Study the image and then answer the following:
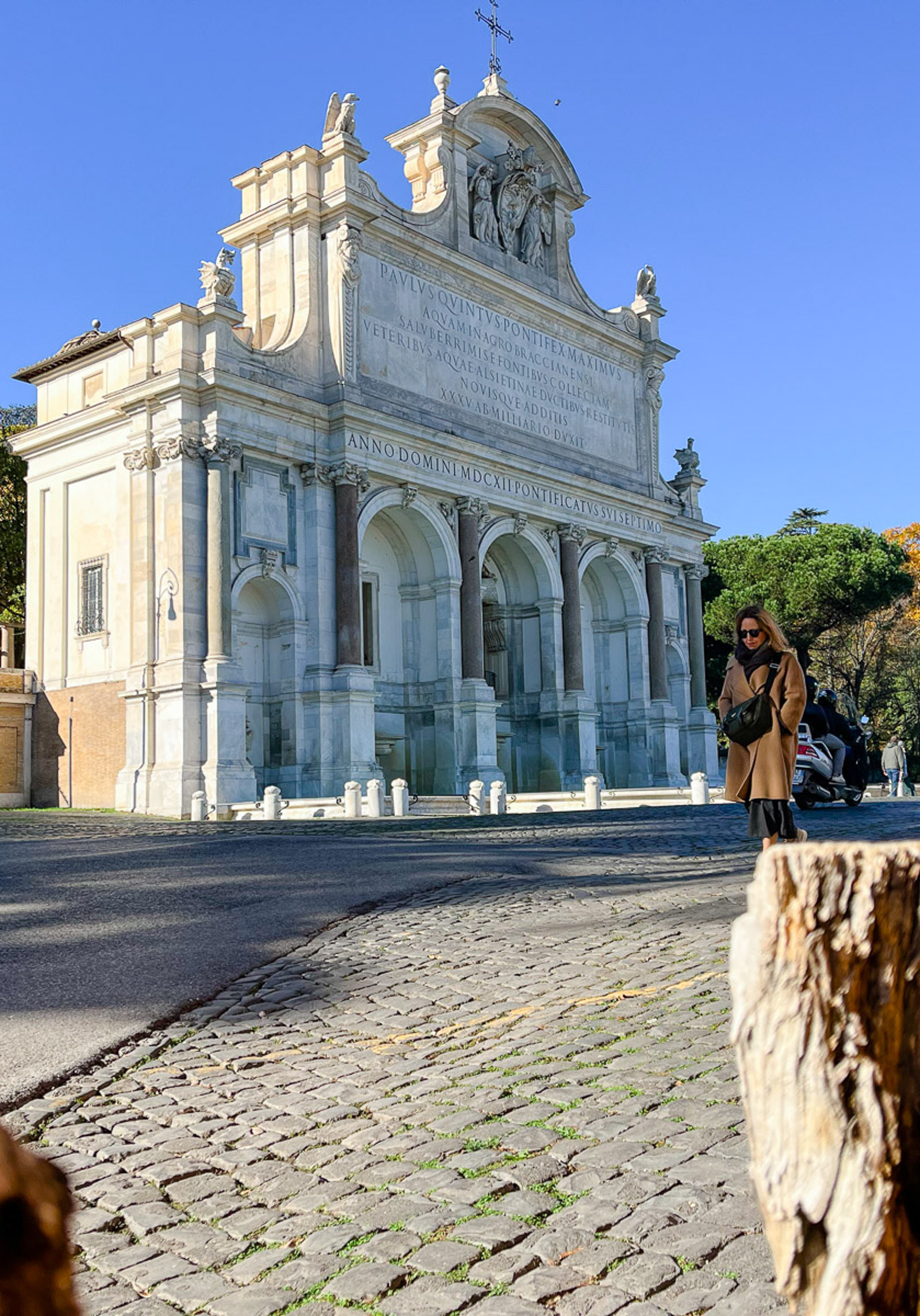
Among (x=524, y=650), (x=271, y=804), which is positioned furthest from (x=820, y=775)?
(x=524, y=650)

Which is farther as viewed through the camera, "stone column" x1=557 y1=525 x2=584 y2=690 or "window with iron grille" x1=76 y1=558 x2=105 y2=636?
"stone column" x1=557 y1=525 x2=584 y2=690

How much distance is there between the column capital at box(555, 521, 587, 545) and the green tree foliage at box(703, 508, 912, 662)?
45.6ft

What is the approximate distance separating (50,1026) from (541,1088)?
2.37 meters

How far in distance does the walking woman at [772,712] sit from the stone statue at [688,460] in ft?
119

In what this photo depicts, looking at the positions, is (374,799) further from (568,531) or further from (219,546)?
(568,531)

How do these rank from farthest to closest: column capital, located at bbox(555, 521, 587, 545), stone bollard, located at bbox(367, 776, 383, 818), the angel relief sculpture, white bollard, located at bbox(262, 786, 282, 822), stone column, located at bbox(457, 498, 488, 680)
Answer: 1. column capital, located at bbox(555, 521, 587, 545)
2. the angel relief sculpture
3. stone column, located at bbox(457, 498, 488, 680)
4. white bollard, located at bbox(262, 786, 282, 822)
5. stone bollard, located at bbox(367, 776, 383, 818)

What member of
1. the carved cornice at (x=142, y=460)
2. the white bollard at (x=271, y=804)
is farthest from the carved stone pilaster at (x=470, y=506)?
the white bollard at (x=271, y=804)

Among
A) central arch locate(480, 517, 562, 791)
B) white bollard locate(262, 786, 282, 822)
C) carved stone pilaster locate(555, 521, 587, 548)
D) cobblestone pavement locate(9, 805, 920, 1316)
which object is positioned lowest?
cobblestone pavement locate(9, 805, 920, 1316)

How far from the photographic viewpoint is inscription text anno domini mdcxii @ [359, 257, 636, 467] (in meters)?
32.2

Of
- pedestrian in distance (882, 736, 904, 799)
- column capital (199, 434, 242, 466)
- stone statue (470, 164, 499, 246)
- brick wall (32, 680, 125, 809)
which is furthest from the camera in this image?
stone statue (470, 164, 499, 246)

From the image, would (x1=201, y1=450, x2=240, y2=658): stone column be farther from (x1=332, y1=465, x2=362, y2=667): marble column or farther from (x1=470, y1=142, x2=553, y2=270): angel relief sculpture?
(x1=470, y1=142, x2=553, y2=270): angel relief sculpture

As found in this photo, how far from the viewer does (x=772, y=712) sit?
26.8 ft

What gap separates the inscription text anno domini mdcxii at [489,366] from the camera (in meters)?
32.2

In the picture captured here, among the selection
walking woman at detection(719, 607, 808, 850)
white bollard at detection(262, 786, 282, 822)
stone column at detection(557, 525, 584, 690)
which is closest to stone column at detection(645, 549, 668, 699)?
stone column at detection(557, 525, 584, 690)
